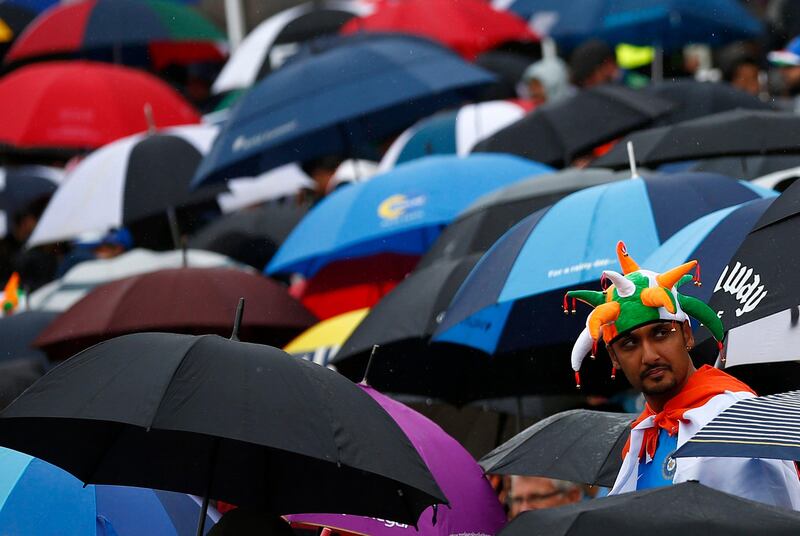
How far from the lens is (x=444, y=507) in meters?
6.66

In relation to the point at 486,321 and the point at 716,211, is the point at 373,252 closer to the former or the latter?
the point at 486,321

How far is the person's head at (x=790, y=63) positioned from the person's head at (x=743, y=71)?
15 cm

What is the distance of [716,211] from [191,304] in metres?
3.44

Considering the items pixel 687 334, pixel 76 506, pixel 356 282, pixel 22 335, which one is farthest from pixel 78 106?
pixel 687 334

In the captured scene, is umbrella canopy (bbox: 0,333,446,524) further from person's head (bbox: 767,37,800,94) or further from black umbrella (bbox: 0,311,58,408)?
person's head (bbox: 767,37,800,94)

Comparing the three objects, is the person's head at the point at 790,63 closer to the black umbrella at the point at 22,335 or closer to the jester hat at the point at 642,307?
the black umbrella at the point at 22,335

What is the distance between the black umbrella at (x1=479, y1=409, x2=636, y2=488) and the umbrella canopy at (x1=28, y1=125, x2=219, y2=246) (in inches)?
240

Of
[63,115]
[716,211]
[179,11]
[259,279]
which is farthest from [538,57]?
[716,211]

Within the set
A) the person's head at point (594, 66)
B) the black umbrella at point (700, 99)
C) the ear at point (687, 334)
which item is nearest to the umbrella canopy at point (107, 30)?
the person's head at point (594, 66)

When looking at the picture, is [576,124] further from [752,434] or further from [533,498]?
[752,434]

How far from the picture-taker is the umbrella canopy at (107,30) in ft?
53.9

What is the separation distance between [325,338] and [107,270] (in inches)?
114

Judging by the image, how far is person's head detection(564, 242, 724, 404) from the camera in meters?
5.80

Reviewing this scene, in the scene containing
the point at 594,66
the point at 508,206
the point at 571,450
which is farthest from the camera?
the point at 594,66
